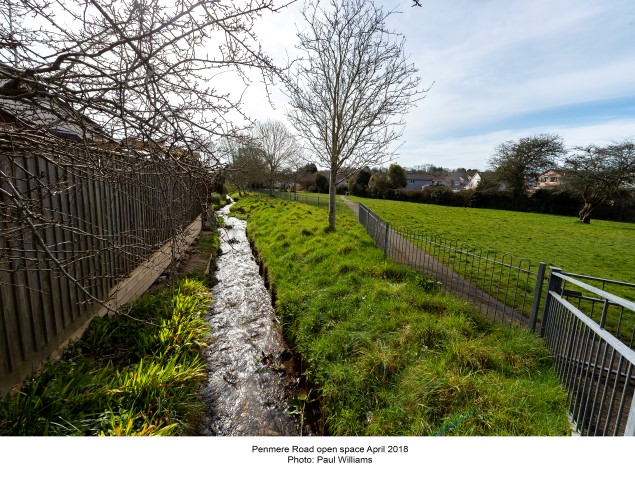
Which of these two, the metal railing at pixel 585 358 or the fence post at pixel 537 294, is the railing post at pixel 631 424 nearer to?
the metal railing at pixel 585 358

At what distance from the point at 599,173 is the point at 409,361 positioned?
23.0 meters

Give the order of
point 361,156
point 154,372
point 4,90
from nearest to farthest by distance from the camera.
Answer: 1. point 4,90
2. point 154,372
3. point 361,156

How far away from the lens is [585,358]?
2611 mm

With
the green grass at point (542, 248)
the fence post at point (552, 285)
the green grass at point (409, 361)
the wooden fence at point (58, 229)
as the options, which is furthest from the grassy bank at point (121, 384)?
the green grass at point (542, 248)

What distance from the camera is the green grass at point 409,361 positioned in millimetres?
2432

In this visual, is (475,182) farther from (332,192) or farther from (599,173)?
(332,192)

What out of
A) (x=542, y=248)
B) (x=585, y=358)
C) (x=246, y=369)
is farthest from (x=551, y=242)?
(x=246, y=369)

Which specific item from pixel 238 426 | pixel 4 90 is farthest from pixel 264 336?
pixel 4 90

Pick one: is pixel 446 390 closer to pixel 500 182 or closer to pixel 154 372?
pixel 154 372

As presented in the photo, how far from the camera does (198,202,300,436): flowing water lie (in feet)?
9.73

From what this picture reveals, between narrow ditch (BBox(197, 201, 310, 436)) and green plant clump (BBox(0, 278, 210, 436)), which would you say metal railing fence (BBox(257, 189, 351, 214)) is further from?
green plant clump (BBox(0, 278, 210, 436))

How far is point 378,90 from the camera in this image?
8.63 meters

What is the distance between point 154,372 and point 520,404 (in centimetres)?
340

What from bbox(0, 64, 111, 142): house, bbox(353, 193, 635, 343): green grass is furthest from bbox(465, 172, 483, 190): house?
bbox(0, 64, 111, 142): house
